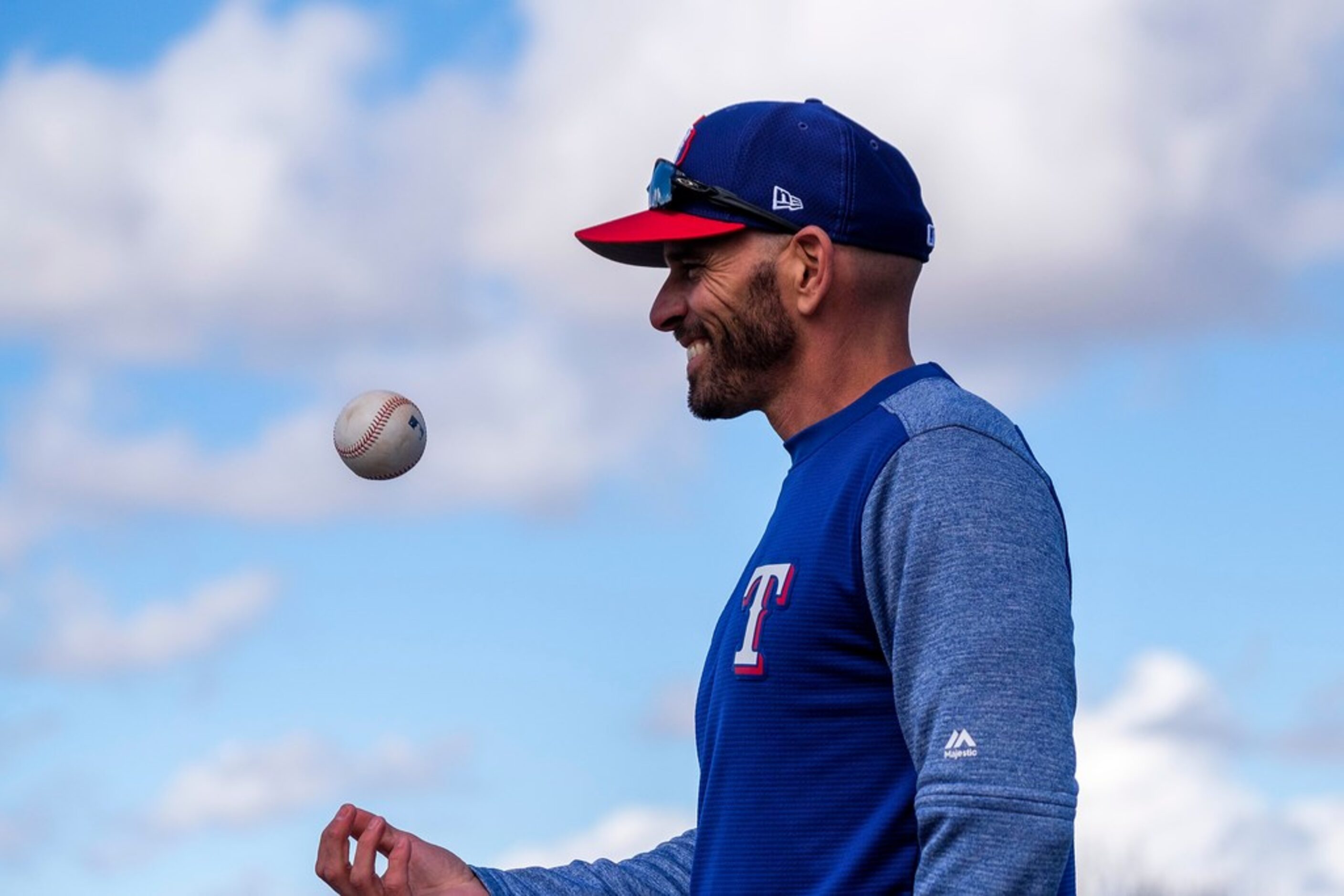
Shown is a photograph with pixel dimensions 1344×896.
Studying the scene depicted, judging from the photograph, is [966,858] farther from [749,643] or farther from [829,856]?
[749,643]

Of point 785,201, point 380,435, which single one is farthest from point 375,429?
point 785,201

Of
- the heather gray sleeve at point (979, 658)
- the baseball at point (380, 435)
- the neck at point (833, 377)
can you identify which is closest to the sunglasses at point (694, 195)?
the neck at point (833, 377)

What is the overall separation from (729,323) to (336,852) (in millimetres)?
1925

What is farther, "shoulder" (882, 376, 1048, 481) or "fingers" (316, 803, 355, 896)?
"fingers" (316, 803, 355, 896)

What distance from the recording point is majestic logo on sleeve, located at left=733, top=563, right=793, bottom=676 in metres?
4.17

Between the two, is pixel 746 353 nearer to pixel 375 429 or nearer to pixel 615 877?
pixel 615 877

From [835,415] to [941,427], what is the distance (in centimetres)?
55

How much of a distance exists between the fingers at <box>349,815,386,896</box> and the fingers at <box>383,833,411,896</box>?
0.06 meters

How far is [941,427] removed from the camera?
13.3 ft

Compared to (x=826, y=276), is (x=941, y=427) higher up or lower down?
lower down

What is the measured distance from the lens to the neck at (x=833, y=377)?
4.58 meters

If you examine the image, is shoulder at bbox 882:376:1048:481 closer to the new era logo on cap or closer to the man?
the man

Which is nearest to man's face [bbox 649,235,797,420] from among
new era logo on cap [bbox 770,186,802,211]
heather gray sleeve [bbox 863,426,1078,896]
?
new era logo on cap [bbox 770,186,802,211]

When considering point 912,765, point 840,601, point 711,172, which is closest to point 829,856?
point 912,765
